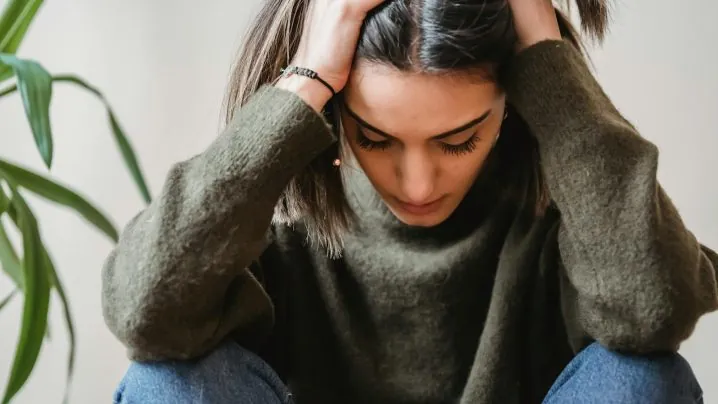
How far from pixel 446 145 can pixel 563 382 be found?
27 centimetres

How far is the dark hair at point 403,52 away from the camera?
69 centimetres

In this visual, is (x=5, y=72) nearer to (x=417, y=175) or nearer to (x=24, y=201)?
(x=24, y=201)

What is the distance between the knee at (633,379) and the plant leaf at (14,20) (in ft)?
2.16

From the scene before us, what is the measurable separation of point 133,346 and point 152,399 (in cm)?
5

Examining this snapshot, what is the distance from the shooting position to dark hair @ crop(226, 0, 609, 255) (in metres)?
0.69

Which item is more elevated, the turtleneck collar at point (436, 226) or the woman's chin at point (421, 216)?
the woman's chin at point (421, 216)

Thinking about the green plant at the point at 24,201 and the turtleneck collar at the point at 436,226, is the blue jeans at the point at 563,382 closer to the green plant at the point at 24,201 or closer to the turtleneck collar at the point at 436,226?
the green plant at the point at 24,201

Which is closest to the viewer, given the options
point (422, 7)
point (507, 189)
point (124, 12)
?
point (422, 7)

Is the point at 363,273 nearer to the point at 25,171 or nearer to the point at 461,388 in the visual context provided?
the point at 461,388

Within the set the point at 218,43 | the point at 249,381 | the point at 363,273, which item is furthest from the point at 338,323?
the point at 218,43

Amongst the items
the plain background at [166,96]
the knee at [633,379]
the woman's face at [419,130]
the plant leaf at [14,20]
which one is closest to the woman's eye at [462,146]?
the woman's face at [419,130]

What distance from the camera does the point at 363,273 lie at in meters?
0.90

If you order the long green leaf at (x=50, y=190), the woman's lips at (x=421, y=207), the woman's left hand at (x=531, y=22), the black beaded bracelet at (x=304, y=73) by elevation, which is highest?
the woman's left hand at (x=531, y=22)

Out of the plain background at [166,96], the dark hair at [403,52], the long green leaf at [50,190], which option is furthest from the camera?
the plain background at [166,96]
